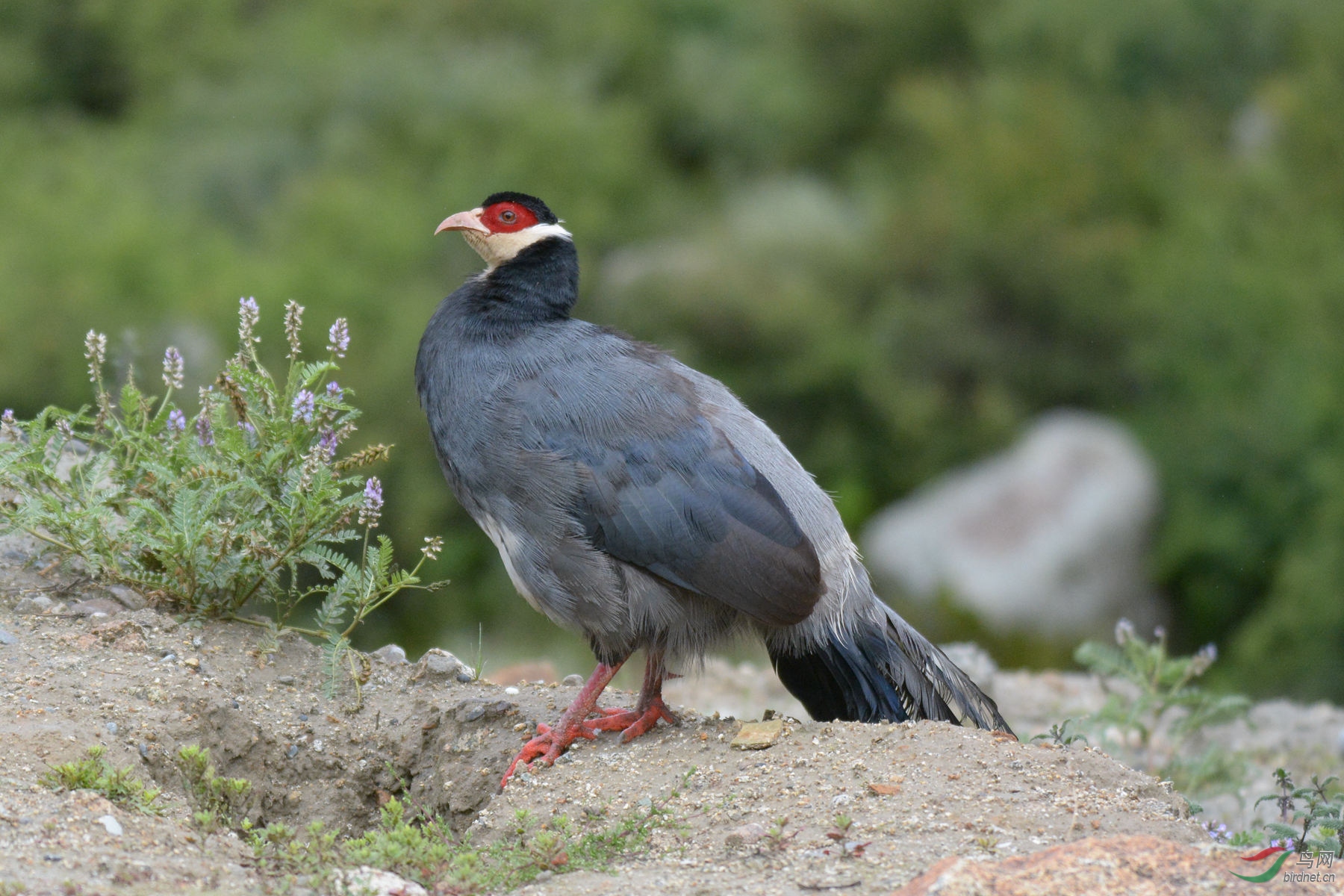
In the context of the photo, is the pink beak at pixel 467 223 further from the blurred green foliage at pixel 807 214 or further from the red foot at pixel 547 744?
the blurred green foliage at pixel 807 214

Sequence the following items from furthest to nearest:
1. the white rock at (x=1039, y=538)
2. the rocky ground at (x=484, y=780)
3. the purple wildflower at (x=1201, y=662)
Result: the white rock at (x=1039, y=538), the purple wildflower at (x=1201, y=662), the rocky ground at (x=484, y=780)

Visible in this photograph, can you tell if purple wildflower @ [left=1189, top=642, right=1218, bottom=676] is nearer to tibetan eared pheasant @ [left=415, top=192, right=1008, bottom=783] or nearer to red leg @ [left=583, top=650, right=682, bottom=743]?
tibetan eared pheasant @ [left=415, top=192, right=1008, bottom=783]

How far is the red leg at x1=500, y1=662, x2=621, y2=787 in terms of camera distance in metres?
5.20

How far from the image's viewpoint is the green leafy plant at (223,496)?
5246 millimetres

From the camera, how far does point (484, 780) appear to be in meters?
5.26

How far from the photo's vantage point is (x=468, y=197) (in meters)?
22.3

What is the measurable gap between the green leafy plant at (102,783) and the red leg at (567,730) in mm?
1292

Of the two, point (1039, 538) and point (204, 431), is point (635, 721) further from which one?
point (1039, 538)

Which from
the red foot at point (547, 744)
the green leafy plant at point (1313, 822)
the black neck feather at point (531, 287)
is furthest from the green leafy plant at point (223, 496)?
the green leafy plant at point (1313, 822)

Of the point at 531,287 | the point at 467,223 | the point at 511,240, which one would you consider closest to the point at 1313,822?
the point at 531,287

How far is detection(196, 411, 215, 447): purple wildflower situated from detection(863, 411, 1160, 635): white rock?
11222 mm

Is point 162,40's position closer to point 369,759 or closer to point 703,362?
point 703,362

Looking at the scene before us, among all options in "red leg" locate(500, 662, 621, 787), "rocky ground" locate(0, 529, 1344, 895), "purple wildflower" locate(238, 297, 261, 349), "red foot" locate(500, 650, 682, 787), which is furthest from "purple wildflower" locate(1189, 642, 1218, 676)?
"purple wildflower" locate(238, 297, 261, 349)

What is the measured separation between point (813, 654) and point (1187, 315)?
45.6ft
